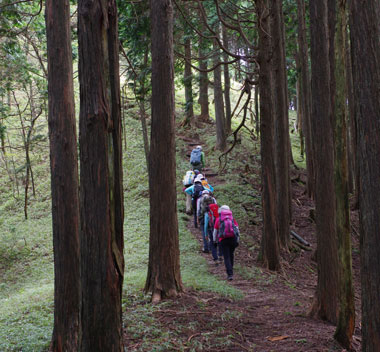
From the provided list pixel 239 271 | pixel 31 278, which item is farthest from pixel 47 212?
pixel 239 271

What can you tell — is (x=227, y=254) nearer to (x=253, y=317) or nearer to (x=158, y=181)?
(x=253, y=317)

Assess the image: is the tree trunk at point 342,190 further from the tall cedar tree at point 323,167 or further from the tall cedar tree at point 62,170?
the tall cedar tree at point 62,170

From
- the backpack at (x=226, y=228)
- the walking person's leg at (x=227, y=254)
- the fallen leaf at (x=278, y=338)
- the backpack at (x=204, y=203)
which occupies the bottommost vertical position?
the fallen leaf at (x=278, y=338)

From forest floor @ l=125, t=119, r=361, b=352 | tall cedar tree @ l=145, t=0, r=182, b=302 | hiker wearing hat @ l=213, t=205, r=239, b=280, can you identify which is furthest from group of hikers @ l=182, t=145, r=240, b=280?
tall cedar tree @ l=145, t=0, r=182, b=302

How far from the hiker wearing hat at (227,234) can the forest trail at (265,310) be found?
1.98ft

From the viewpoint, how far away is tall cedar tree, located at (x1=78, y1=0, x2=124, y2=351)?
3756mm

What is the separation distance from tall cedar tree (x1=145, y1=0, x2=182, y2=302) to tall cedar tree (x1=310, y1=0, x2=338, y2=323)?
2.82 meters

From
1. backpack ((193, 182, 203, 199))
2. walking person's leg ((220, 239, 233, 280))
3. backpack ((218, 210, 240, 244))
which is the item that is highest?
backpack ((193, 182, 203, 199))

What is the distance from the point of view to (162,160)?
827 centimetres

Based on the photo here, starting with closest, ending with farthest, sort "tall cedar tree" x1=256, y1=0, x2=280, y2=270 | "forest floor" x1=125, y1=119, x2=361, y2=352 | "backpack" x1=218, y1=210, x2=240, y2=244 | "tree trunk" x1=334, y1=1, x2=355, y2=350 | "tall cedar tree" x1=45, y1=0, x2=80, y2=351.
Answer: "tree trunk" x1=334, y1=1, x2=355, y2=350, "forest floor" x1=125, y1=119, x2=361, y2=352, "tall cedar tree" x1=45, y1=0, x2=80, y2=351, "backpack" x1=218, y1=210, x2=240, y2=244, "tall cedar tree" x1=256, y1=0, x2=280, y2=270

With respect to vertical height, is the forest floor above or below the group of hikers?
below

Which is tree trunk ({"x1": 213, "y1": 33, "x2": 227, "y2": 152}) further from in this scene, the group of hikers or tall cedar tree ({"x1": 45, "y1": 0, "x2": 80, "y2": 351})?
tall cedar tree ({"x1": 45, "y1": 0, "x2": 80, "y2": 351})

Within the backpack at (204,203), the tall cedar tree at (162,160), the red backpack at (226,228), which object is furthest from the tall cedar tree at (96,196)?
the backpack at (204,203)

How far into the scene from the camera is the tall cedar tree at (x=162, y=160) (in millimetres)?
8133
